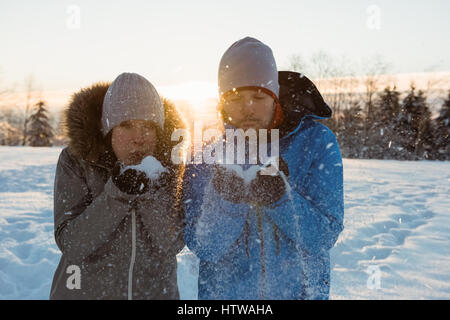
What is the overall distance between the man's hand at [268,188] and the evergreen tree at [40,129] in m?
43.1

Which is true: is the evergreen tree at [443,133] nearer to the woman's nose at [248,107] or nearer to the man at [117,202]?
the woman's nose at [248,107]

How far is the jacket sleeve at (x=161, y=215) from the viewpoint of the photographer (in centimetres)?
157

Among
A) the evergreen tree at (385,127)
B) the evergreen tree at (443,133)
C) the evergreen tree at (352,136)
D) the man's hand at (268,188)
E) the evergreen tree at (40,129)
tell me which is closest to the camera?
the man's hand at (268,188)

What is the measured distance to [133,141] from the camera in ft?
5.49

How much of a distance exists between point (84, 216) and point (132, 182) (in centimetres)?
29

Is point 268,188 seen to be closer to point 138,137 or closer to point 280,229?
point 280,229

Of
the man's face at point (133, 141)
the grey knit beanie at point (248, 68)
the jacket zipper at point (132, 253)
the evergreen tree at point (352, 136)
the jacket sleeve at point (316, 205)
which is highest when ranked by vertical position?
the grey knit beanie at point (248, 68)

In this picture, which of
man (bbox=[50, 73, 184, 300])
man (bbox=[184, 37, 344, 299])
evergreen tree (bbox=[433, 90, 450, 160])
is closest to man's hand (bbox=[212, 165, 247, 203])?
man (bbox=[184, 37, 344, 299])

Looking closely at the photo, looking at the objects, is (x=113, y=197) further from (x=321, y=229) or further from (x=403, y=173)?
(x=403, y=173)

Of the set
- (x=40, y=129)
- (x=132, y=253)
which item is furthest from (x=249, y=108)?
(x=40, y=129)

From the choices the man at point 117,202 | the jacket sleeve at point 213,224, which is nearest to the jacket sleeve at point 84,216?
the man at point 117,202

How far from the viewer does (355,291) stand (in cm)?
318

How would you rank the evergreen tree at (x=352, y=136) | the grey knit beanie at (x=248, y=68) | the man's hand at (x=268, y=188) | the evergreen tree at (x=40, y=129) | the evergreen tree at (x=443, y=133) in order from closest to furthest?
1. the man's hand at (x=268, y=188)
2. the grey knit beanie at (x=248, y=68)
3. the evergreen tree at (x=443, y=133)
4. the evergreen tree at (x=352, y=136)
5. the evergreen tree at (x=40, y=129)

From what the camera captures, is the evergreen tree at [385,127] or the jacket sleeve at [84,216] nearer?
the jacket sleeve at [84,216]
